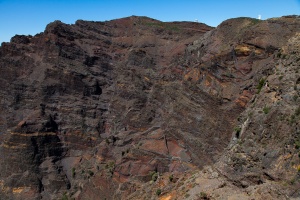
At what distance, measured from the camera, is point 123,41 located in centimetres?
8625

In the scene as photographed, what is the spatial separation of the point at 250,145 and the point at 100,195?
28715 millimetres

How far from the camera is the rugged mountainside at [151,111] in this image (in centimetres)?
3331

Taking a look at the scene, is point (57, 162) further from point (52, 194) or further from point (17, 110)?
point (17, 110)

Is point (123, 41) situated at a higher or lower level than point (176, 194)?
higher

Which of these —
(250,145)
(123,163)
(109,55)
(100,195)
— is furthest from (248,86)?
(109,55)

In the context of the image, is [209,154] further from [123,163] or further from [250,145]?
[250,145]

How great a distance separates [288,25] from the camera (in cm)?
5203

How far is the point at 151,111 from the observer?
216 ft

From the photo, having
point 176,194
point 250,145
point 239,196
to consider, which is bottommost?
point 176,194

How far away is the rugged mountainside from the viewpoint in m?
33.3

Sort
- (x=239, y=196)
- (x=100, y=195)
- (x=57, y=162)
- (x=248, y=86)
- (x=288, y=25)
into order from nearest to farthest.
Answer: (x=239, y=196) < (x=248, y=86) < (x=288, y=25) < (x=100, y=195) < (x=57, y=162)

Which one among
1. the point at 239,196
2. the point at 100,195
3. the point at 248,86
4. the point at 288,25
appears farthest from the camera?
the point at 100,195

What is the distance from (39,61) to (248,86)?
1689 inches

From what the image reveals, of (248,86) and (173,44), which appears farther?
(173,44)
